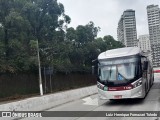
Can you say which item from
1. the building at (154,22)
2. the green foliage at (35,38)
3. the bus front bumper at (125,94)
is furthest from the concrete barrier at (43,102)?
the building at (154,22)

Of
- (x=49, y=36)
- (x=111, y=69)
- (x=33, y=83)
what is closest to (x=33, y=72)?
(x=33, y=83)

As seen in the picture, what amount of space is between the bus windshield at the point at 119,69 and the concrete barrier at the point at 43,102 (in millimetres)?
4184

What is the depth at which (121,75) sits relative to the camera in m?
15.6

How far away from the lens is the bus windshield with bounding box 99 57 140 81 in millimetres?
15555

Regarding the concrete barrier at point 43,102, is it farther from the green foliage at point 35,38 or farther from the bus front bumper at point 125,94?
the green foliage at point 35,38

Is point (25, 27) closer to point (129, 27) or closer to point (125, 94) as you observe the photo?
point (125, 94)

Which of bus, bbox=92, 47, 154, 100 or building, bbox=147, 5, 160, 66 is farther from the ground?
building, bbox=147, 5, 160, 66

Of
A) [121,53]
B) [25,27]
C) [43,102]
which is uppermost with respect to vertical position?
[25,27]

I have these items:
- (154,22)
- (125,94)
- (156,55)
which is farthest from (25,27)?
(154,22)

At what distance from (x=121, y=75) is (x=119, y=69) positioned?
0.36 m

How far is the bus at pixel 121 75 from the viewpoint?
15281 millimetres

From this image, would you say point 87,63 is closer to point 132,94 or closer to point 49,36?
point 49,36

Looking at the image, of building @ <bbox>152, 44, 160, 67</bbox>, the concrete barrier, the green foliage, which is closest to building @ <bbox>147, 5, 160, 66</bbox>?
building @ <bbox>152, 44, 160, 67</bbox>

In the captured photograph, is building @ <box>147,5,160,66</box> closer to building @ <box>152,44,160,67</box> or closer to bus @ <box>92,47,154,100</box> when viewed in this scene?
building @ <box>152,44,160,67</box>
